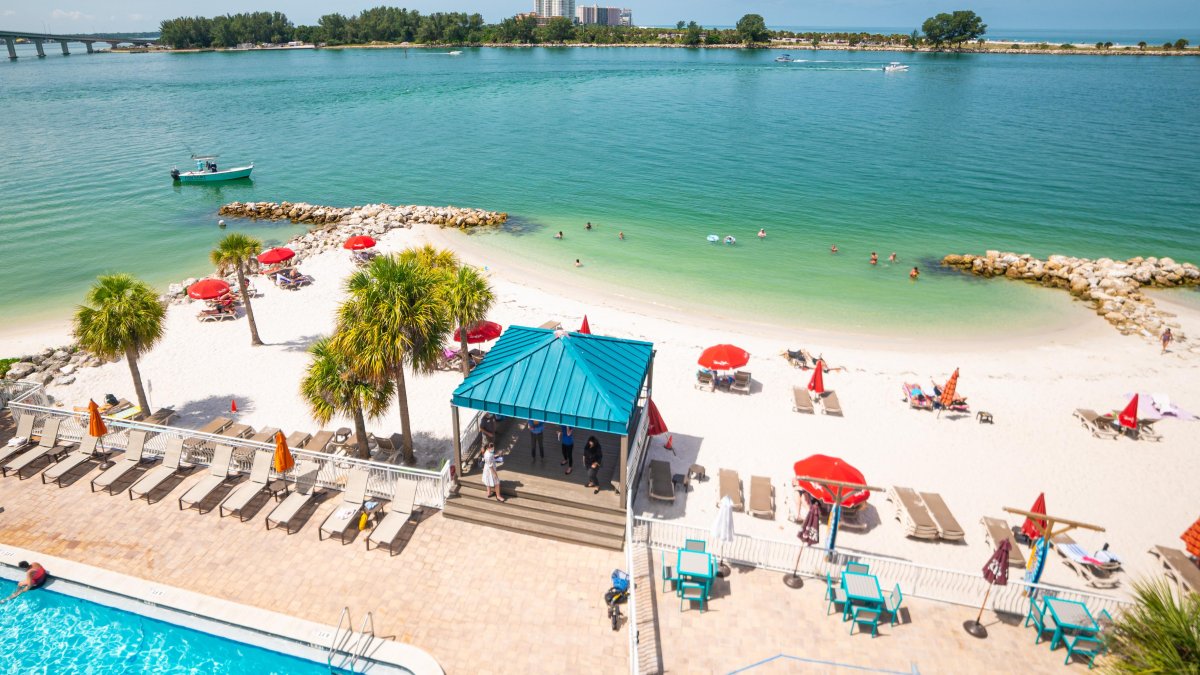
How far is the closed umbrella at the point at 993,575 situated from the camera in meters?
11.4

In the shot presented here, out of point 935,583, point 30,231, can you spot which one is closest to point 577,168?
point 30,231

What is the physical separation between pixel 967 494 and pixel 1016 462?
2780 millimetres

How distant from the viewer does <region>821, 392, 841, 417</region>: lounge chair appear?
64.8ft

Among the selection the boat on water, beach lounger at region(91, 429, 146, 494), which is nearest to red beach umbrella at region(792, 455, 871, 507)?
beach lounger at region(91, 429, 146, 494)

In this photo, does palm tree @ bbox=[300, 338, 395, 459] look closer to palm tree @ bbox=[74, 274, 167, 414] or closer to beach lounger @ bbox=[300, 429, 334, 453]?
beach lounger @ bbox=[300, 429, 334, 453]

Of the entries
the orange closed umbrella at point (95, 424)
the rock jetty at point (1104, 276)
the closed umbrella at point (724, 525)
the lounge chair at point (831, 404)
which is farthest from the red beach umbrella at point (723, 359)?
the rock jetty at point (1104, 276)

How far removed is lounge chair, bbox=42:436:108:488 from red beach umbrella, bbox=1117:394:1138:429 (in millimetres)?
29773

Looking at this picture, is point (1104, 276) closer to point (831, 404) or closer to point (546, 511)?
point (831, 404)

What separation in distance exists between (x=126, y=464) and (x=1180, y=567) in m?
25.3

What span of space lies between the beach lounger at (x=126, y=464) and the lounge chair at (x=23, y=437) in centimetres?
300

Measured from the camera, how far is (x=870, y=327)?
28.6m

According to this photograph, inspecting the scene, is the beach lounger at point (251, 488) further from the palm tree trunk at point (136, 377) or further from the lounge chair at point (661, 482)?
the lounge chair at point (661, 482)

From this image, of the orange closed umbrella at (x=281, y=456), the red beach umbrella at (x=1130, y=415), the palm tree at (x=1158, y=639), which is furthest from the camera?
the red beach umbrella at (x=1130, y=415)

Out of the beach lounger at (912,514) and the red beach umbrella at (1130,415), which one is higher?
the red beach umbrella at (1130,415)
